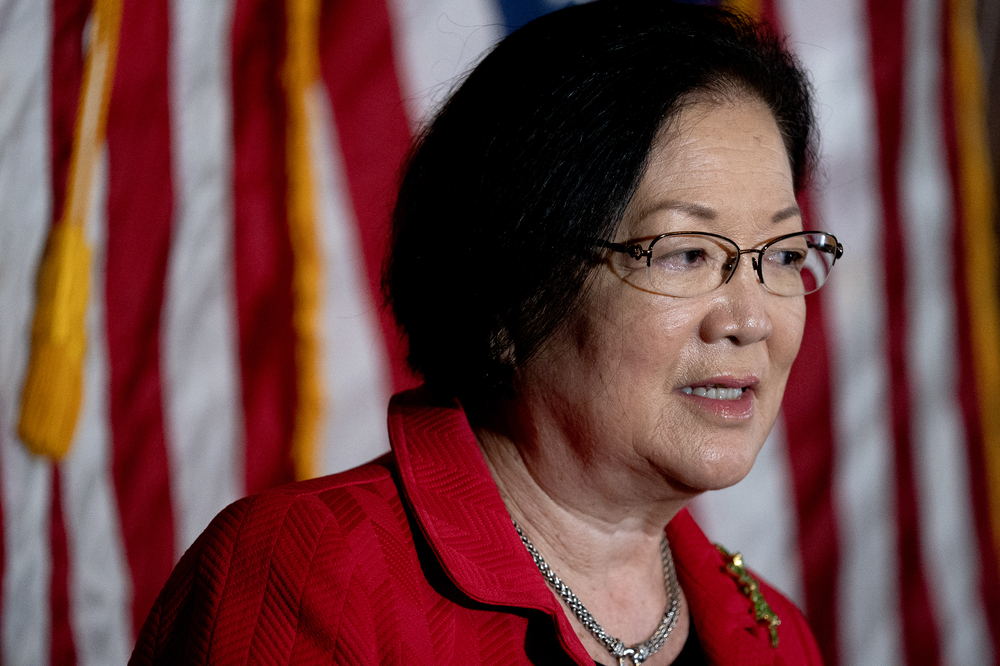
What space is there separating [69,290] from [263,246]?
40 centimetres

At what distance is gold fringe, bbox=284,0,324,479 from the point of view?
1.81m

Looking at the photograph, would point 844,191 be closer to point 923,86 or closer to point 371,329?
point 923,86

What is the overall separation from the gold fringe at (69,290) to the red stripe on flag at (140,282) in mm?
32

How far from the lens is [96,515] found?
5.79 ft

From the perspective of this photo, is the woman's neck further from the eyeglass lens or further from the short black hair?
the eyeglass lens

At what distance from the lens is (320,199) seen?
1.83 meters

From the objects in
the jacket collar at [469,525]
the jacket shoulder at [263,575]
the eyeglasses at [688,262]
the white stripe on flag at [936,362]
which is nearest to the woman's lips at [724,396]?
the eyeglasses at [688,262]

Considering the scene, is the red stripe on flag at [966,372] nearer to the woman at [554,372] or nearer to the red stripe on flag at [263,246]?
the woman at [554,372]

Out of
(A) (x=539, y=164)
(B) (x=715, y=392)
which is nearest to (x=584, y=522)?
(B) (x=715, y=392)

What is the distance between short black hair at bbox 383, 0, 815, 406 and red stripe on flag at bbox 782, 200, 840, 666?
1008 mm

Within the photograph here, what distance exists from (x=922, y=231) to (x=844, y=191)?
0.21 meters

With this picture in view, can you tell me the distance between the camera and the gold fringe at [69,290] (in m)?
1.69

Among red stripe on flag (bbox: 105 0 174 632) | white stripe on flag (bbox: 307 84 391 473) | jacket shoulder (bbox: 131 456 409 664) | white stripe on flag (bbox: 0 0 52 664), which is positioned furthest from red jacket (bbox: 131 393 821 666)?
white stripe on flag (bbox: 0 0 52 664)

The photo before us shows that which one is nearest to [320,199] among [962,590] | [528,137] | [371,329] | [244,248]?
[244,248]
